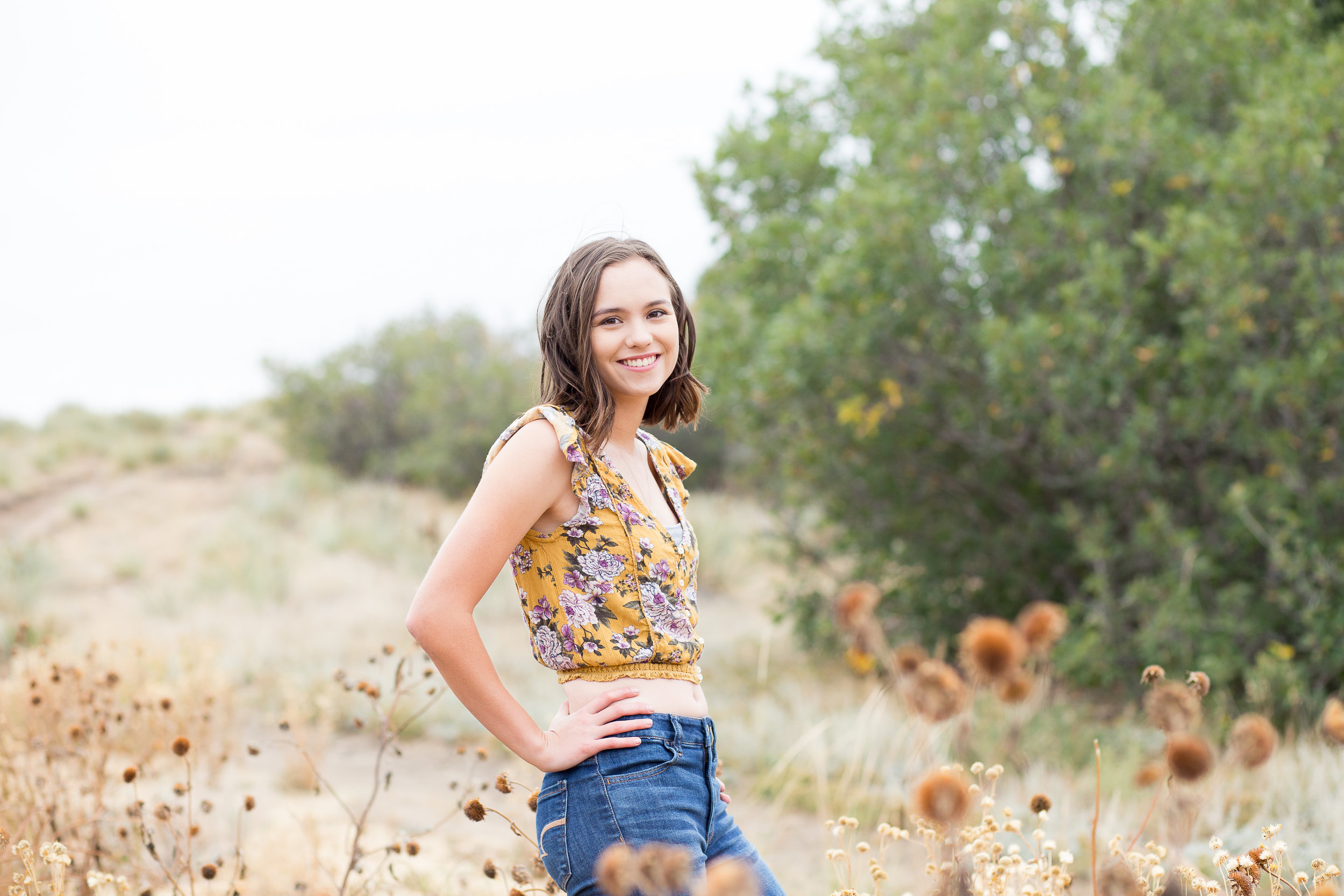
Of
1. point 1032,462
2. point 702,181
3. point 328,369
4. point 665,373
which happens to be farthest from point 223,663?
point 328,369

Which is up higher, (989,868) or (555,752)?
(555,752)

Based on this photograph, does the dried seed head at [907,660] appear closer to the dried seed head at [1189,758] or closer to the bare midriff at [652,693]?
the dried seed head at [1189,758]

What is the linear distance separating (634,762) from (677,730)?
0.11 meters

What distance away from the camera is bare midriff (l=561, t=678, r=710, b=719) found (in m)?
1.85

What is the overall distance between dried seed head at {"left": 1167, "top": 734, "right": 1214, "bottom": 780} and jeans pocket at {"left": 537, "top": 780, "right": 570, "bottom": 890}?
1071mm

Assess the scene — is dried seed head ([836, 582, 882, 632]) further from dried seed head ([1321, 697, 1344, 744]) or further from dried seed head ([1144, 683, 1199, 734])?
dried seed head ([1321, 697, 1344, 744])

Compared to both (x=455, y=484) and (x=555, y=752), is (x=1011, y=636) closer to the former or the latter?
(x=555, y=752)

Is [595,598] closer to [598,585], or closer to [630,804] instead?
[598,585]

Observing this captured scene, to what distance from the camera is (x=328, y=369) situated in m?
16.4

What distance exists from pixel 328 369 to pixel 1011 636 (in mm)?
16636

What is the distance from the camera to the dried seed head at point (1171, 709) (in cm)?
110

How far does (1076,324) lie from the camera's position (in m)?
5.19

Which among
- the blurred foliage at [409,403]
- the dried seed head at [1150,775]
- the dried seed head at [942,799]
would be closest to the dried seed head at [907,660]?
the dried seed head at [942,799]

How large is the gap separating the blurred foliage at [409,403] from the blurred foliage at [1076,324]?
863cm
